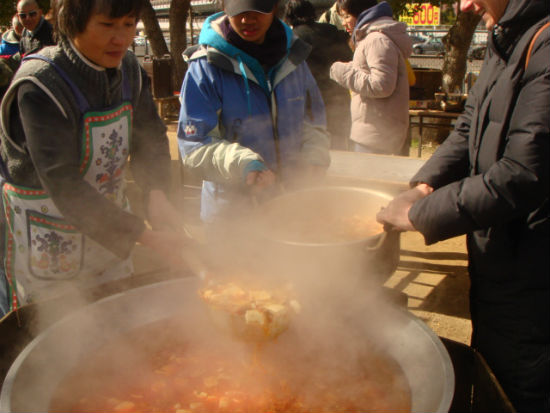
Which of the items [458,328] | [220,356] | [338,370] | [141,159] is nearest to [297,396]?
[338,370]

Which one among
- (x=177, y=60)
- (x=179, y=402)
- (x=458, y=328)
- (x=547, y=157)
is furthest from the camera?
(x=177, y=60)

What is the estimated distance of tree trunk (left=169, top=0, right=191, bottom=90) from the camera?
1153cm

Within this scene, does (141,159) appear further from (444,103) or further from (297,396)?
(444,103)

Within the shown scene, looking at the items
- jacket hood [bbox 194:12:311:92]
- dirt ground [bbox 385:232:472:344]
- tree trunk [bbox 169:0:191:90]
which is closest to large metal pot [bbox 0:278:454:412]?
jacket hood [bbox 194:12:311:92]

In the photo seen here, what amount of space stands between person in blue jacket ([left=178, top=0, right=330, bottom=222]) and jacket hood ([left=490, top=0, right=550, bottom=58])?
107 cm

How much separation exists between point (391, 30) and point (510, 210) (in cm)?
289

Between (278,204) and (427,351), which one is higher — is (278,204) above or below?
above

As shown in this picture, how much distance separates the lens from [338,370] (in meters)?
1.71

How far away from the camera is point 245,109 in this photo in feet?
8.34

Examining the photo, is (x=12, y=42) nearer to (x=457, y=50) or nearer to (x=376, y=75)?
(x=376, y=75)

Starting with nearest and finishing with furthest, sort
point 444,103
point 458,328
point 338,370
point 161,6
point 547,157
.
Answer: point 547,157 < point 338,370 < point 458,328 < point 444,103 < point 161,6

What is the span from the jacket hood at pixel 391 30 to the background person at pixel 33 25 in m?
3.61

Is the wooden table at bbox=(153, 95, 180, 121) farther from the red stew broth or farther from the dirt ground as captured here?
the red stew broth

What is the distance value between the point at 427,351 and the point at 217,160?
4.30ft
